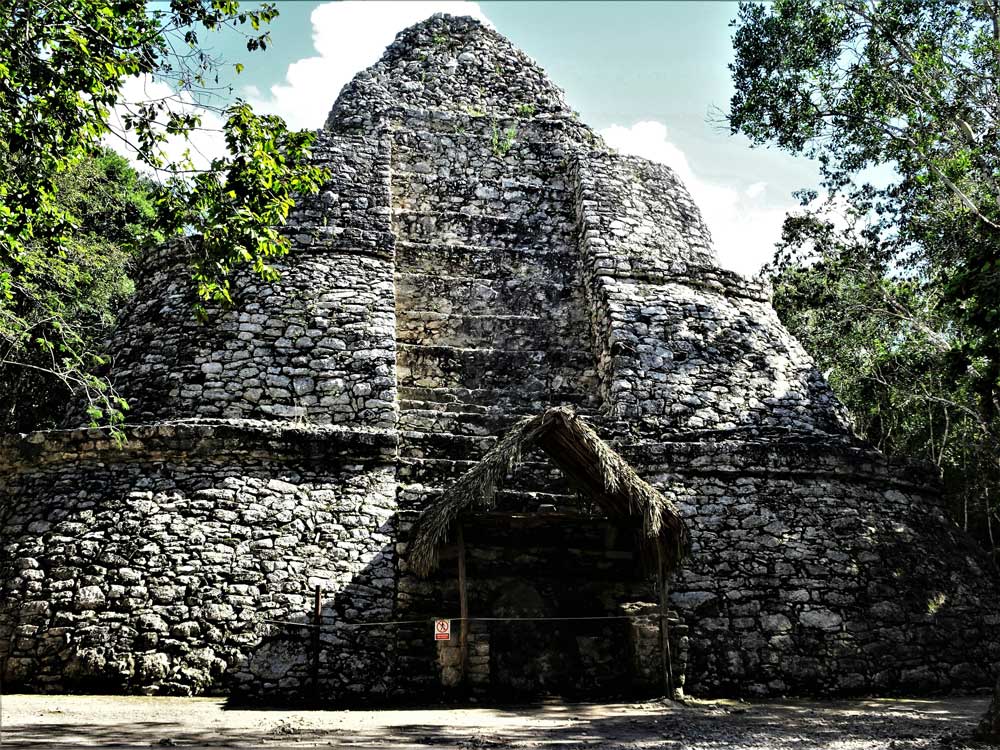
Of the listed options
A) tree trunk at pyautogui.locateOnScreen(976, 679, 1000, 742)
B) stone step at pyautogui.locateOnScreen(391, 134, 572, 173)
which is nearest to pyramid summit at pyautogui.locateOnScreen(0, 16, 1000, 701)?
stone step at pyautogui.locateOnScreen(391, 134, 572, 173)

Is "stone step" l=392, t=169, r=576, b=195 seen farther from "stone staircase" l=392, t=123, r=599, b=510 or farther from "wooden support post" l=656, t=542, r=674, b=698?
"wooden support post" l=656, t=542, r=674, b=698

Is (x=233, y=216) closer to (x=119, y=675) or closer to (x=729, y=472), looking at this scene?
(x=119, y=675)

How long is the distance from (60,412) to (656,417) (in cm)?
921

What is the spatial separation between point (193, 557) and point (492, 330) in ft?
15.2

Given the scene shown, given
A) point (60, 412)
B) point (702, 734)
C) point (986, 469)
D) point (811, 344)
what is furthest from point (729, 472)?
point (986, 469)

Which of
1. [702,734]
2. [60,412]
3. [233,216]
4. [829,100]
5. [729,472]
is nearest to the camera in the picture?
[702,734]

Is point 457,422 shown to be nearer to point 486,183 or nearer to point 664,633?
point 664,633

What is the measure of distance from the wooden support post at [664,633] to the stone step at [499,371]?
2.84 meters

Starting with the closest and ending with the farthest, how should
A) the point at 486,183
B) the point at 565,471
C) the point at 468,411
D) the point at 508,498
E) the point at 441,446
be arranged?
the point at 565,471 → the point at 508,498 → the point at 441,446 → the point at 468,411 → the point at 486,183

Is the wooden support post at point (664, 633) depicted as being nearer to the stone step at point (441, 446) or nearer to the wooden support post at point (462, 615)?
the wooden support post at point (462, 615)

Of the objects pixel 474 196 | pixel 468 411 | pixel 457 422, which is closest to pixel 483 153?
pixel 474 196

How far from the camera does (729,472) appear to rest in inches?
345

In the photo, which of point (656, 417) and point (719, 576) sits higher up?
point (656, 417)

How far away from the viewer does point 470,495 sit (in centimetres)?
688
